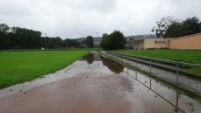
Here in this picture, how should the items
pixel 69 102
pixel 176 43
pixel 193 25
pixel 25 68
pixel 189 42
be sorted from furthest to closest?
pixel 193 25, pixel 176 43, pixel 189 42, pixel 25 68, pixel 69 102

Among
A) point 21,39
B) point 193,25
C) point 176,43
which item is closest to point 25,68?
point 176,43

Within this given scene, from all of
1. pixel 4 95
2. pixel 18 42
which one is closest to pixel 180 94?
pixel 4 95

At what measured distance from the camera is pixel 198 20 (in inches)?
2707

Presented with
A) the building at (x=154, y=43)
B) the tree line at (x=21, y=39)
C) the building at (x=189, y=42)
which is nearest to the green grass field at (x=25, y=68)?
the building at (x=189, y=42)

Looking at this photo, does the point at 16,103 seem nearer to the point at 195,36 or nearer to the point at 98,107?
the point at 98,107

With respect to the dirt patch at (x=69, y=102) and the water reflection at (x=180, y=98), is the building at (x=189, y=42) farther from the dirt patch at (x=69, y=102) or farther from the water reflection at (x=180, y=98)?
the dirt patch at (x=69, y=102)

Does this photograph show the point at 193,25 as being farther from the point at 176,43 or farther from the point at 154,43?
the point at 176,43

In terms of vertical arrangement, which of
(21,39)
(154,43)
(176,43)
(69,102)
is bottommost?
(69,102)

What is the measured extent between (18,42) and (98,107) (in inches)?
4893

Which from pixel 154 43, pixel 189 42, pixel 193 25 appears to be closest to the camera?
pixel 189 42

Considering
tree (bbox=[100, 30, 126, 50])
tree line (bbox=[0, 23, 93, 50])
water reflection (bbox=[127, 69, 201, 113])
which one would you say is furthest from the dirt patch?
tree line (bbox=[0, 23, 93, 50])

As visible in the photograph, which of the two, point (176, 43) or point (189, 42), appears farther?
point (176, 43)

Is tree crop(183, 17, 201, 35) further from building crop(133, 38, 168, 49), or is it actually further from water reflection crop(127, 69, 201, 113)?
water reflection crop(127, 69, 201, 113)

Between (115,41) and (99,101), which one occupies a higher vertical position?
(115,41)
